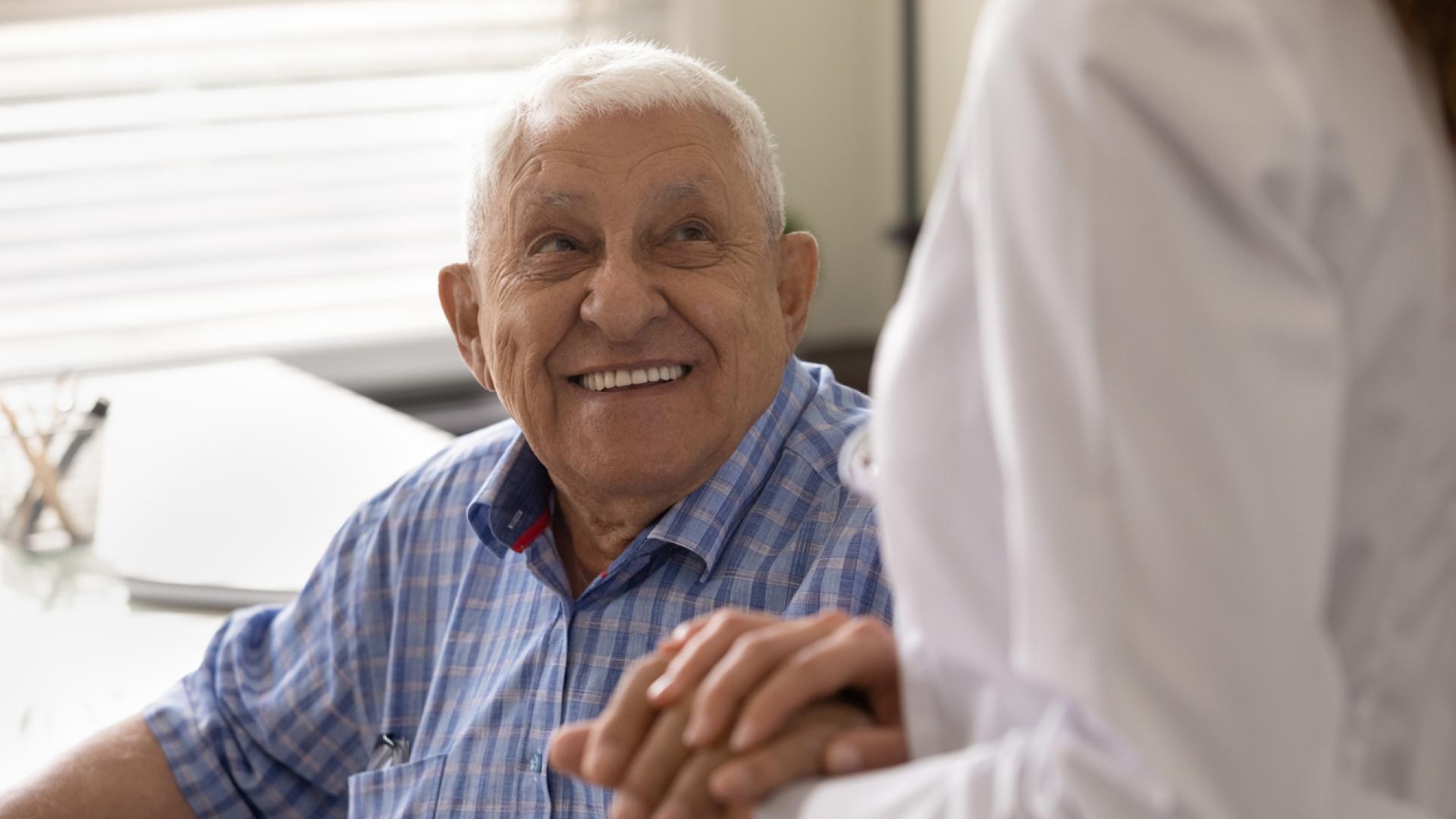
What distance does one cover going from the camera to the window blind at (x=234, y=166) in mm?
3451

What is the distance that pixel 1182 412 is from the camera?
539mm

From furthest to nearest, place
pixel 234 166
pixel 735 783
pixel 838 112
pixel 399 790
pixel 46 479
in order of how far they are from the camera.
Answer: pixel 838 112 < pixel 234 166 < pixel 46 479 < pixel 399 790 < pixel 735 783

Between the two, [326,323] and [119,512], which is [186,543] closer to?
[119,512]

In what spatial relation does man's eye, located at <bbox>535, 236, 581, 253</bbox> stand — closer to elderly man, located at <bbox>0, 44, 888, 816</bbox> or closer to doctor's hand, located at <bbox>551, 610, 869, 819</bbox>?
elderly man, located at <bbox>0, 44, 888, 816</bbox>

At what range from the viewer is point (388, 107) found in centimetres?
365

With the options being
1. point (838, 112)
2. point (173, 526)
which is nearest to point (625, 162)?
point (173, 526)

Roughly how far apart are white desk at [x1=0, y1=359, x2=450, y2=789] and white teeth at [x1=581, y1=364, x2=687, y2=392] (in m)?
0.63

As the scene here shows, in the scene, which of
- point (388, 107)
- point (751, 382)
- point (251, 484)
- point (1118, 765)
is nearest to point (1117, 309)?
point (1118, 765)

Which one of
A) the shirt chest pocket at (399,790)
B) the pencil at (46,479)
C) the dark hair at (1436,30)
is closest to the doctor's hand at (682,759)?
the dark hair at (1436,30)

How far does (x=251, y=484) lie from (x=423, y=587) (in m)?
0.78

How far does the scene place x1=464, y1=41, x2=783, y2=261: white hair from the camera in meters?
A: 1.36

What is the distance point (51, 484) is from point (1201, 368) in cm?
183

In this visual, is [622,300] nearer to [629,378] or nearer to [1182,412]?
[629,378]

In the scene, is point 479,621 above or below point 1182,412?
below
